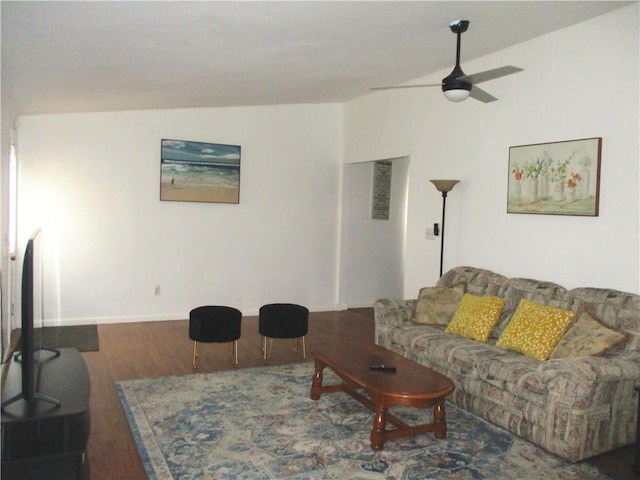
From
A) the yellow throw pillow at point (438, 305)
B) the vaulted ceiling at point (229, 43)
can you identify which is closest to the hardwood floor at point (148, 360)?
the yellow throw pillow at point (438, 305)

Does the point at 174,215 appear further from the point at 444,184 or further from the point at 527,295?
the point at 527,295

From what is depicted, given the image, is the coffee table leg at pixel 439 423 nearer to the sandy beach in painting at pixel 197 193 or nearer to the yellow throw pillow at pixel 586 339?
the yellow throw pillow at pixel 586 339

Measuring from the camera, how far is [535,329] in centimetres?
366

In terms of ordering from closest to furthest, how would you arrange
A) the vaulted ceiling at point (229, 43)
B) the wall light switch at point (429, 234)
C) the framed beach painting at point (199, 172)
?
1. the vaulted ceiling at point (229, 43)
2. the wall light switch at point (429, 234)
3. the framed beach painting at point (199, 172)

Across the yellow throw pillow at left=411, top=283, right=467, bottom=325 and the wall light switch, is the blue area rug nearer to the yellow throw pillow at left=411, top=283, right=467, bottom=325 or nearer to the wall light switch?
the yellow throw pillow at left=411, top=283, right=467, bottom=325

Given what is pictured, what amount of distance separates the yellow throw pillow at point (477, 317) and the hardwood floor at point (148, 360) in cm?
121

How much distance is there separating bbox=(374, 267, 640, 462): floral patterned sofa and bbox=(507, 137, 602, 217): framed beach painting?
2.01ft

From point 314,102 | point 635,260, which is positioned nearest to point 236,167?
point 314,102

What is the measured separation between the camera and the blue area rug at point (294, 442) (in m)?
2.86

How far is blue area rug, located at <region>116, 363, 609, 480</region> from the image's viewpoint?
286 centimetres

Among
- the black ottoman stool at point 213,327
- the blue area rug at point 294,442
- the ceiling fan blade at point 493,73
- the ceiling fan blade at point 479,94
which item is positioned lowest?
the blue area rug at point 294,442

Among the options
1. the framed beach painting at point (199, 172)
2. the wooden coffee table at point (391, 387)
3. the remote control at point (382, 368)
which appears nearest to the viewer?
the wooden coffee table at point (391, 387)

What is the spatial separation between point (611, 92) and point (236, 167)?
4304 mm

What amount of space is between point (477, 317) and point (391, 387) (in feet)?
4.42
